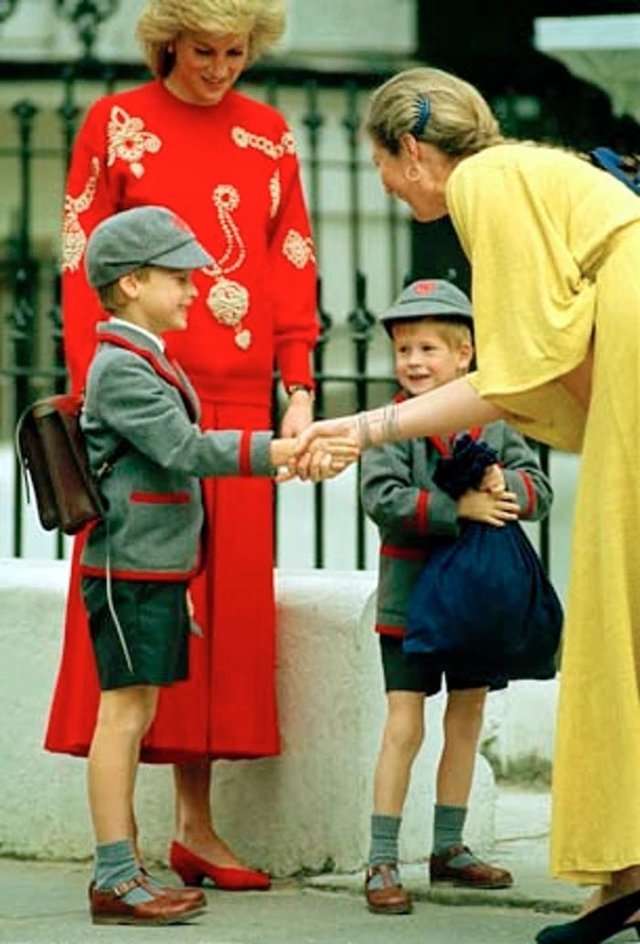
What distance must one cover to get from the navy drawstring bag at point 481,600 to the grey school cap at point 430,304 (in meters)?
0.29

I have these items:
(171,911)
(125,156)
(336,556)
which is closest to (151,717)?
(171,911)

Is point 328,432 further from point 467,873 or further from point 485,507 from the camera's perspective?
point 467,873

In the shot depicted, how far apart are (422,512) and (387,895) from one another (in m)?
0.78

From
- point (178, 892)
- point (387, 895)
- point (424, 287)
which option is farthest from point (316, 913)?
point (424, 287)

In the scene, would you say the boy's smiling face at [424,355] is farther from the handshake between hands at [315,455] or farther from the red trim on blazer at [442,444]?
the handshake between hands at [315,455]

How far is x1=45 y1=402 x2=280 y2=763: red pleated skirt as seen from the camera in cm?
773

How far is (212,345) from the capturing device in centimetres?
775

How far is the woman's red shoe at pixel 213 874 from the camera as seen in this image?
779cm

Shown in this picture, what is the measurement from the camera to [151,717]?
743 centimetres

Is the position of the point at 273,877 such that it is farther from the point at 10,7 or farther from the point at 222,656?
the point at 10,7

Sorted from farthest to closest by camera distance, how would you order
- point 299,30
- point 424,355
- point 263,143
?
1. point 299,30
2. point 263,143
3. point 424,355

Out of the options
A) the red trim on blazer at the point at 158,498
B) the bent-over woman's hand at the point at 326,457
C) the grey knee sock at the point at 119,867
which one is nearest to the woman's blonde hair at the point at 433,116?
the bent-over woman's hand at the point at 326,457

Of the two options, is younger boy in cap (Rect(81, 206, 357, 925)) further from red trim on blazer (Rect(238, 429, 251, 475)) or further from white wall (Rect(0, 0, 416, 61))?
white wall (Rect(0, 0, 416, 61))

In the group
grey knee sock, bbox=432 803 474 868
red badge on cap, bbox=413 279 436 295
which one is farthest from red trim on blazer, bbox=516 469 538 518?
grey knee sock, bbox=432 803 474 868
